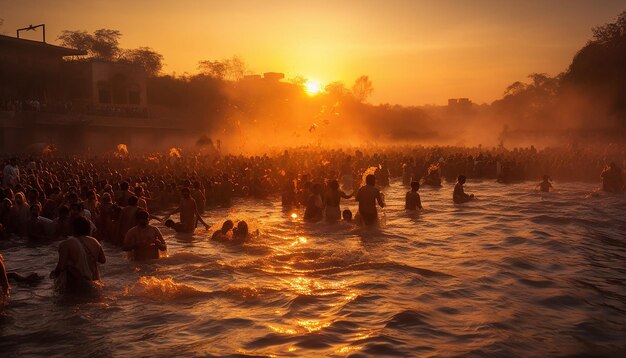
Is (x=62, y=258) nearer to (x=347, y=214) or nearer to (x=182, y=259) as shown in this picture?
(x=182, y=259)

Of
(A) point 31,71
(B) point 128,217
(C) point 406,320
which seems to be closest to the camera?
(C) point 406,320

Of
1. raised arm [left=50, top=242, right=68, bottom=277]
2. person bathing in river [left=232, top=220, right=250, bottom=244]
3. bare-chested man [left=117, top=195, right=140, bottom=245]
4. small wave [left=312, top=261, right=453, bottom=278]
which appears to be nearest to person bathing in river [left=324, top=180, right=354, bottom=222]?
person bathing in river [left=232, top=220, right=250, bottom=244]

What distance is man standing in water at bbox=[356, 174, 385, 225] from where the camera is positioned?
13.3 m

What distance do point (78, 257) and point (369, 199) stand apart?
7494 millimetres

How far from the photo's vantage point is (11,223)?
13156 mm

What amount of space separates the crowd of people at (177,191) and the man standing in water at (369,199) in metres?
0.03

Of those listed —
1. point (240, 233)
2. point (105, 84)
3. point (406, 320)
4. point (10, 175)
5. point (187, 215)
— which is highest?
point (105, 84)

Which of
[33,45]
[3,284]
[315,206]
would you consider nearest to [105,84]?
[33,45]

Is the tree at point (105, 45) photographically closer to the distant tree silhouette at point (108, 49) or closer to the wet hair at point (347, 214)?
the distant tree silhouette at point (108, 49)

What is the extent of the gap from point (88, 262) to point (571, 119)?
56806 millimetres

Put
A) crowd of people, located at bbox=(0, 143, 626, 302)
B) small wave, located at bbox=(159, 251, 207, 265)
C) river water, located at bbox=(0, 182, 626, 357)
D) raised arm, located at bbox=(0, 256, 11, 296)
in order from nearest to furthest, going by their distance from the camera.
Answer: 1. river water, located at bbox=(0, 182, 626, 357)
2. raised arm, located at bbox=(0, 256, 11, 296)
3. crowd of people, located at bbox=(0, 143, 626, 302)
4. small wave, located at bbox=(159, 251, 207, 265)

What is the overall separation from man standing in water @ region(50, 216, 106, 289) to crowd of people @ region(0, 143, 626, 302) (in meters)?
0.01

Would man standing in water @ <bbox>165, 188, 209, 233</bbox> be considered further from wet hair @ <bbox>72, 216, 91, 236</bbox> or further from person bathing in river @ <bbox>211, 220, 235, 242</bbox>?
wet hair @ <bbox>72, 216, 91, 236</bbox>

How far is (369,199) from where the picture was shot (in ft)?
45.2
